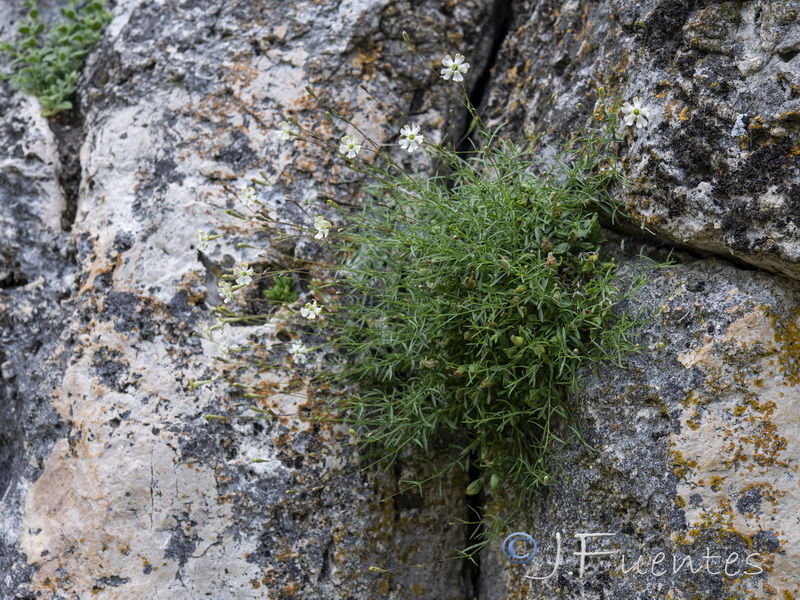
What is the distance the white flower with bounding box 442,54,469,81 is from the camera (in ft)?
8.97

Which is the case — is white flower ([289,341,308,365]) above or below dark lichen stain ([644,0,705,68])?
below

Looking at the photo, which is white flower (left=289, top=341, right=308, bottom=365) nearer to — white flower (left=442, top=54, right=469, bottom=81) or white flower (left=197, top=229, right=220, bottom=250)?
white flower (left=197, top=229, right=220, bottom=250)

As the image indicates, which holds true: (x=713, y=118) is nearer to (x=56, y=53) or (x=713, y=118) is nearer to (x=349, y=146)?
(x=349, y=146)

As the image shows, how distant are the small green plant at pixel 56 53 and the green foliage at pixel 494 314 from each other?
82.7 inches

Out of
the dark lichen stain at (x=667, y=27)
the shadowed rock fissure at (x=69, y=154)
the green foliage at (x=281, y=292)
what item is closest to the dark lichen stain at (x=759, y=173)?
the dark lichen stain at (x=667, y=27)

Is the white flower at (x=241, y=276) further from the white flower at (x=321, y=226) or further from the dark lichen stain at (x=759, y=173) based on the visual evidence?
the dark lichen stain at (x=759, y=173)

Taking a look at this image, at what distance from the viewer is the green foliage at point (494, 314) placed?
108 inches

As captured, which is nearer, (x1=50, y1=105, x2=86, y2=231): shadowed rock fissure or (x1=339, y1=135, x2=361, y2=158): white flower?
(x1=339, y1=135, x2=361, y2=158): white flower

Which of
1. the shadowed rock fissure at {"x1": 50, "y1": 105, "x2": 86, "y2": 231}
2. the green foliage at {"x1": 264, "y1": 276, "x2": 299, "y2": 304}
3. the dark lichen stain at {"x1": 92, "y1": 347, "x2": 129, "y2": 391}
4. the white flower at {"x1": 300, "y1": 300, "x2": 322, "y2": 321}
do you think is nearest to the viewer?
the white flower at {"x1": 300, "y1": 300, "x2": 322, "y2": 321}

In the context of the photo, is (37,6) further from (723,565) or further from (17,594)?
(723,565)

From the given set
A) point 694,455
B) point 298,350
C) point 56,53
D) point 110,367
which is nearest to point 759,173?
point 694,455

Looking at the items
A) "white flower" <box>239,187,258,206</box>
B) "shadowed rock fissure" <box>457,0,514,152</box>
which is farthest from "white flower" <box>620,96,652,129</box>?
"white flower" <box>239,187,258,206</box>

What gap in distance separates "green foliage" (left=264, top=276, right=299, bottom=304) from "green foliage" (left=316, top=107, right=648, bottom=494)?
0.89 feet

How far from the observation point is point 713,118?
101 inches
